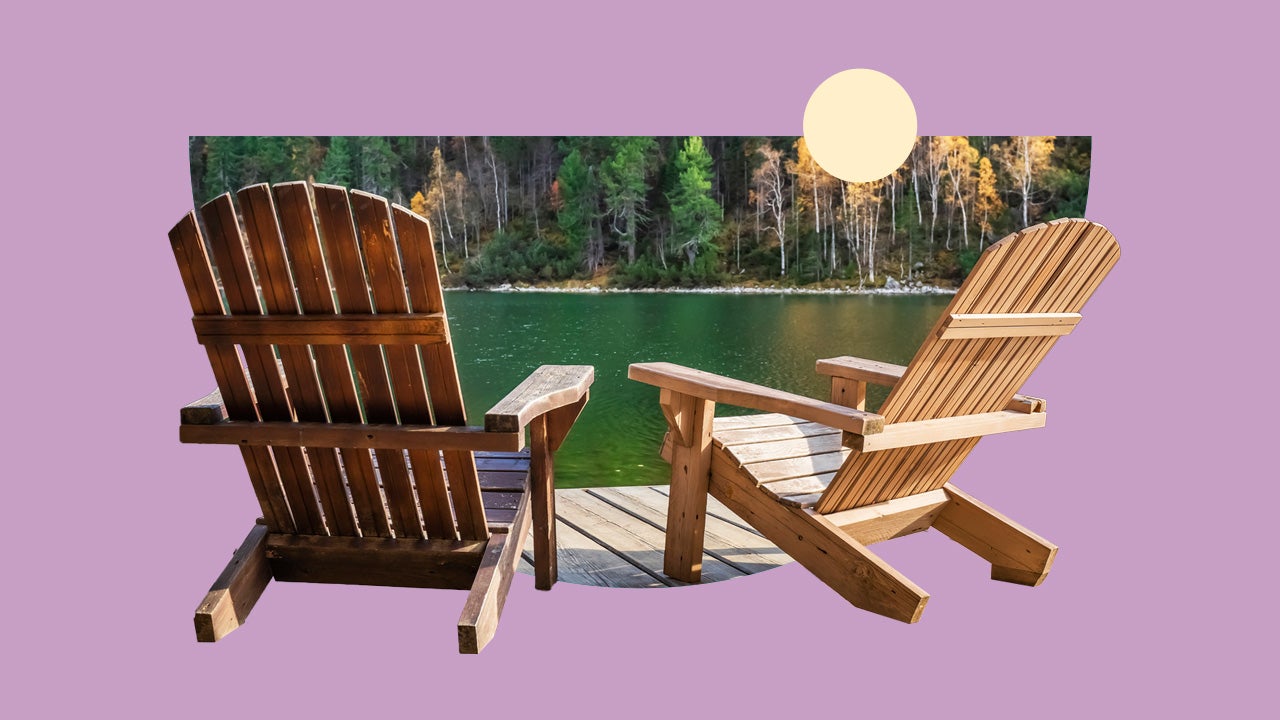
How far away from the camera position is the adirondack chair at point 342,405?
85.8 inches

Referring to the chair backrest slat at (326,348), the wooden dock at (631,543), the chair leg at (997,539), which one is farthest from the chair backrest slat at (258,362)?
the chair leg at (997,539)

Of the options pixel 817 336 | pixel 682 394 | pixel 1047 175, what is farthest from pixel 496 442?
pixel 1047 175

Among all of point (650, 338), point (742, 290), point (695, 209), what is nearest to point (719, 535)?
point (650, 338)

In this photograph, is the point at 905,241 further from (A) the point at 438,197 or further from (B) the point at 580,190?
(A) the point at 438,197

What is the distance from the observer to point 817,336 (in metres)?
6.14

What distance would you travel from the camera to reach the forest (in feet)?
18.5

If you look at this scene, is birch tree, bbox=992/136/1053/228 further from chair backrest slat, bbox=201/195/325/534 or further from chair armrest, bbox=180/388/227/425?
chair armrest, bbox=180/388/227/425

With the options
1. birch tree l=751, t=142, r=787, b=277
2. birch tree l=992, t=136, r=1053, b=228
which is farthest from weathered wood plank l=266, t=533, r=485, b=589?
birch tree l=992, t=136, r=1053, b=228

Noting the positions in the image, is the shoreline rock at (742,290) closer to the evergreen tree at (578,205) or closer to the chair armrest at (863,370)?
the evergreen tree at (578,205)

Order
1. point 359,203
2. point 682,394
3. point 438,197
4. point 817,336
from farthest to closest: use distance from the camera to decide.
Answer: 1. point 817,336
2. point 438,197
3. point 682,394
4. point 359,203

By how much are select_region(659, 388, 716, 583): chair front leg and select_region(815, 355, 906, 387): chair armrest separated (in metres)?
0.61

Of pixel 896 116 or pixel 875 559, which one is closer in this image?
pixel 875 559

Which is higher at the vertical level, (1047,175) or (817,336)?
(1047,175)

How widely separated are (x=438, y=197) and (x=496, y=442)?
3.73 m
